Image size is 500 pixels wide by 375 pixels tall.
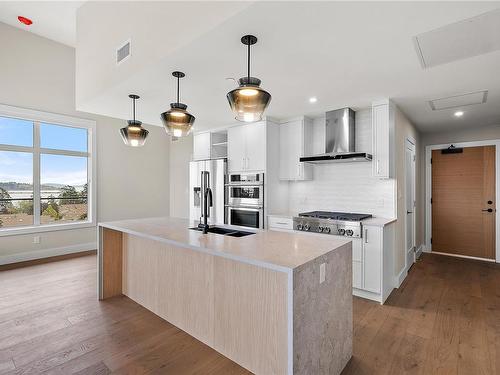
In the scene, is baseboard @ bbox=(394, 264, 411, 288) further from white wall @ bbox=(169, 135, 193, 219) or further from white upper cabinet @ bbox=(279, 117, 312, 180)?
white wall @ bbox=(169, 135, 193, 219)

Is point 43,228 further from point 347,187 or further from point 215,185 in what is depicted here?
point 347,187

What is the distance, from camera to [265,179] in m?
4.27

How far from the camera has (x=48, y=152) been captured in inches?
205

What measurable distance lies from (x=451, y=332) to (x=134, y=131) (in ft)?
12.2

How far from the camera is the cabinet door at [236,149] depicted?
15.0 feet

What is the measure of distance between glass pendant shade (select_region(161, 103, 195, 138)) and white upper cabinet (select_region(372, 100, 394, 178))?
243cm

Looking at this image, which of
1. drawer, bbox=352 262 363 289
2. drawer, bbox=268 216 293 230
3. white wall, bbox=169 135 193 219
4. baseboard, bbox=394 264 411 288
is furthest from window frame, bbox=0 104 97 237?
baseboard, bbox=394 264 411 288

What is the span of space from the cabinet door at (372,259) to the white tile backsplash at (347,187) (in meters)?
0.72

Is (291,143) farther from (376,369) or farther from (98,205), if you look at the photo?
(98,205)

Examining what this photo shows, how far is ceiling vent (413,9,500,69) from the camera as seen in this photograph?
178 cm

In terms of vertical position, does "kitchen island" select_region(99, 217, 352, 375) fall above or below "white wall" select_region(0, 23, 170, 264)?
below

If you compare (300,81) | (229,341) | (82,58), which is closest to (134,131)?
(82,58)

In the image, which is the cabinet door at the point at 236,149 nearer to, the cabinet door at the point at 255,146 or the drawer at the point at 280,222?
the cabinet door at the point at 255,146

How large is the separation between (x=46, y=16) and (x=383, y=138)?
531 cm
